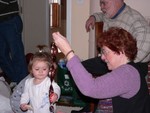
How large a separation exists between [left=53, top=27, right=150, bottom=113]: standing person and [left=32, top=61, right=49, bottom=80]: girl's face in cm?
49

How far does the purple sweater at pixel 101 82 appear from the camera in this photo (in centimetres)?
135

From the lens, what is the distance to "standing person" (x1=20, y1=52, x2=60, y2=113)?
1.86 meters

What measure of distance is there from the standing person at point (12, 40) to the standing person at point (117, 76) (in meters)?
1.74

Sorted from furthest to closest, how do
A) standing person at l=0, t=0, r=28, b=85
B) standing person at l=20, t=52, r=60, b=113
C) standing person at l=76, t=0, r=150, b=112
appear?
standing person at l=0, t=0, r=28, b=85
standing person at l=76, t=0, r=150, b=112
standing person at l=20, t=52, r=60, b=113

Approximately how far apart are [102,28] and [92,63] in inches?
20.3

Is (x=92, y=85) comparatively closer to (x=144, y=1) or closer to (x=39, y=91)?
(x=39, y=91)

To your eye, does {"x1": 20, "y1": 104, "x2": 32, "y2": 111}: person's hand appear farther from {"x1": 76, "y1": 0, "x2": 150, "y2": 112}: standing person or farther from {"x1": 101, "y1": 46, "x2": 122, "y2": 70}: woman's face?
{"x1": 101, "y1": 46, "x2": 122, "y2": 70}: woman's face

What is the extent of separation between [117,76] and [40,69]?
25.7 inches

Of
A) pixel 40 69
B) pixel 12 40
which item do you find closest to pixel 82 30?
pixel 12 40

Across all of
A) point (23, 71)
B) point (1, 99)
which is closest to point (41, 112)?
point (1, 99)

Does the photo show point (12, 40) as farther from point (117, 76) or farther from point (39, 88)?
point (117, 76)

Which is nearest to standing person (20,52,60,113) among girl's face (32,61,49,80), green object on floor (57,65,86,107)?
girl's face (32,61,49,80)

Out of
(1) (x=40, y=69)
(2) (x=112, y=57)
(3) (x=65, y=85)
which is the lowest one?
(3) (x=65, y=85)

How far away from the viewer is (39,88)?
1890mm
